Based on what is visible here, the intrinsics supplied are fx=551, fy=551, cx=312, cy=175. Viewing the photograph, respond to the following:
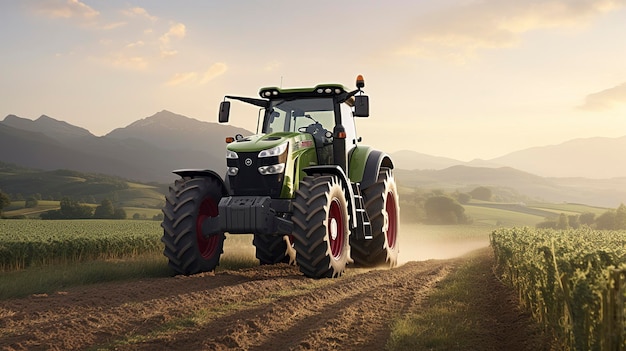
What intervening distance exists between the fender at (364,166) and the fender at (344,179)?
0.86m

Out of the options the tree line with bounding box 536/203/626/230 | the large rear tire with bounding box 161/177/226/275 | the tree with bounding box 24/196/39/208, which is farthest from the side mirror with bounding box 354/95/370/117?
the tree with bounding box 24/196/39/208

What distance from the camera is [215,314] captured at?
719cm

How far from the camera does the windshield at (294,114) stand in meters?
11.6

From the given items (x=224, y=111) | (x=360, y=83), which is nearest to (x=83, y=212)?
(x=224, y=111)

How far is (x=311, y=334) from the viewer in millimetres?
6211

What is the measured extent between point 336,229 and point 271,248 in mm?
3246

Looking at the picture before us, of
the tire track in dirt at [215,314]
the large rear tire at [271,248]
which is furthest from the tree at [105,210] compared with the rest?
the tire track in dirt at [215,314]

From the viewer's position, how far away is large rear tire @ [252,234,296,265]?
1302 centimetres

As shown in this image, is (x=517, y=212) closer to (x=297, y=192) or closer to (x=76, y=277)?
(x=297, y=192)

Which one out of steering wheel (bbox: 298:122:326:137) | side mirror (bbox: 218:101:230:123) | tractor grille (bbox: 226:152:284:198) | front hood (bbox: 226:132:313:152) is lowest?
tractor grille (bbox: 226:152:284:198)

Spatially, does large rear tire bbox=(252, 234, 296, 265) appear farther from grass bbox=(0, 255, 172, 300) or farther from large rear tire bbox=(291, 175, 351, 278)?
large rear tire bbox=(291, 175, 351, 278)

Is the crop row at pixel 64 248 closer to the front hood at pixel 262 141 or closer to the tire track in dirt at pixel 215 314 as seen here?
the tire track in dirt at pixel 215 314

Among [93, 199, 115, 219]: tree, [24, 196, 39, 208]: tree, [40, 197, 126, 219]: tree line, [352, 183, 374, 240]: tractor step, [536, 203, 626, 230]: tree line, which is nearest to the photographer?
[352, 183, 374, 240]: tractor step

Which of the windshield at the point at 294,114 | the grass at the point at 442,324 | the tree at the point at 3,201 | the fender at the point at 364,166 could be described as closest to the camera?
the grass at the point at 442,324
